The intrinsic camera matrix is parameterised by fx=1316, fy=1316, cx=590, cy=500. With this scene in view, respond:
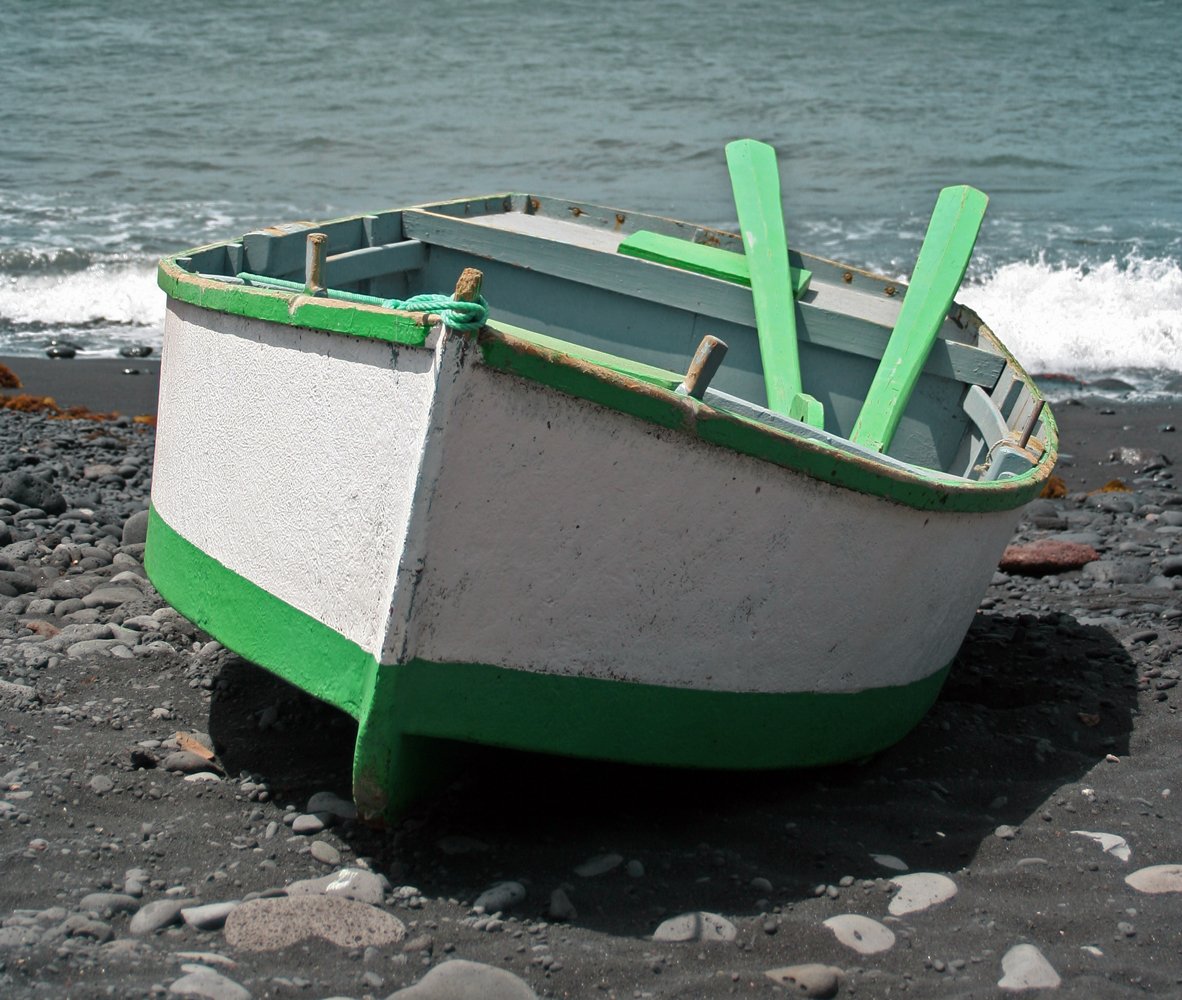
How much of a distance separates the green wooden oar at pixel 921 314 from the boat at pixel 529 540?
75 cm

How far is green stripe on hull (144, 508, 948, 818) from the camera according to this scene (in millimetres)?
3312

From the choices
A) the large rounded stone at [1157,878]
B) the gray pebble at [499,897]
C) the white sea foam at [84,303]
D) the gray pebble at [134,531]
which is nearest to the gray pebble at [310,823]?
the gray pebble at [499,897]

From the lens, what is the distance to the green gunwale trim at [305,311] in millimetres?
3084

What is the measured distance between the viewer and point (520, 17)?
2698 centimetres

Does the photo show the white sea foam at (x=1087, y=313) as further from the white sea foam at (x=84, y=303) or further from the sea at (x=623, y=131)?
the white sea foam at (x=84, y=303)

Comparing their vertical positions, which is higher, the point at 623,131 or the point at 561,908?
the point at 623,131

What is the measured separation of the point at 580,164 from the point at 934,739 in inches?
588

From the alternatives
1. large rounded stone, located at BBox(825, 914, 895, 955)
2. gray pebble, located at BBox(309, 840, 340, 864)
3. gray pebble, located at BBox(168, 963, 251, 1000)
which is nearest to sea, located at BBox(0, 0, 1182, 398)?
gray pebble, located at BBox(309, 840, 340, 864)

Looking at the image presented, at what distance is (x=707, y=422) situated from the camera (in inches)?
126

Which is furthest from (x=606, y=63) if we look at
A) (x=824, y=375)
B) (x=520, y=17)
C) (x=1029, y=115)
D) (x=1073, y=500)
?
(x=824, y=375)

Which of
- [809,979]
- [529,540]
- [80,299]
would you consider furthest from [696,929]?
[80,299]

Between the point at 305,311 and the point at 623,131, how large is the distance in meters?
17.4

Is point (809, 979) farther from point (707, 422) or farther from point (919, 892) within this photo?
point (707, 422)

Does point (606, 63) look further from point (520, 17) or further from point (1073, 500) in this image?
point (1073, 500)
